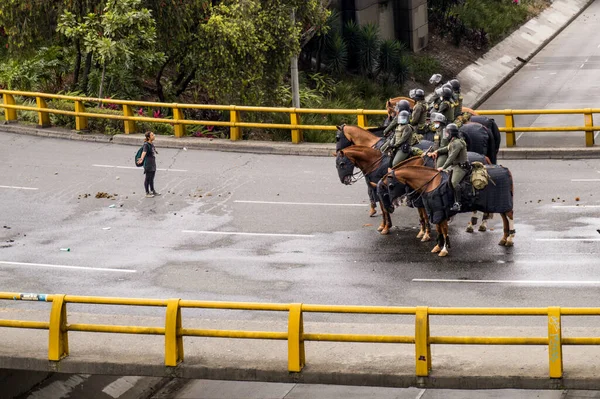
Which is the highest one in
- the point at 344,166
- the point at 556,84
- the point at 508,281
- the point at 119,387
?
the point at 344,166

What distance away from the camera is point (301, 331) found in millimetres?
14688

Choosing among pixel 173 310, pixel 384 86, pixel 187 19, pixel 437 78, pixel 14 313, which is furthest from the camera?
pixel 384 86

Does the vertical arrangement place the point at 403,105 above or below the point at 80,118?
above

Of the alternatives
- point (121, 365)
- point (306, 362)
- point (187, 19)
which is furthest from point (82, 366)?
point (187, 19)

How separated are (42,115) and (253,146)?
6.54 metres

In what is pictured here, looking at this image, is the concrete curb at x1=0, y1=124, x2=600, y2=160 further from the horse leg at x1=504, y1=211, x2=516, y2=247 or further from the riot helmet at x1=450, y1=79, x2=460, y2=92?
the horse leg at x1=504, y1=211, x2=516, y2=247

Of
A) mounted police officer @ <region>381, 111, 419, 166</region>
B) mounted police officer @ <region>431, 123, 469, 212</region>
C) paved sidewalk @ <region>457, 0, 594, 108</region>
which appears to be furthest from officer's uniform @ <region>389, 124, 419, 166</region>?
paved sidewalk @ <region>457, 0, 594, 108</region>

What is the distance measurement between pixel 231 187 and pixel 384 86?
23.1 metres

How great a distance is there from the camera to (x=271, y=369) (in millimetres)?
14953

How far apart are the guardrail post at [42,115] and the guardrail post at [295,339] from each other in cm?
1917

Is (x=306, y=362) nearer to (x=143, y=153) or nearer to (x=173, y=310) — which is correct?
(x=173, y=310)

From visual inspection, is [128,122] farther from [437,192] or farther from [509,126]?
[437,192]

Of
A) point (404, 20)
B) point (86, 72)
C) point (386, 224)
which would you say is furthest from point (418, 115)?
point (404, 20)

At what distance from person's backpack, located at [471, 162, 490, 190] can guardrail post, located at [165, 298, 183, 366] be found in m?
7.50
